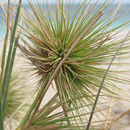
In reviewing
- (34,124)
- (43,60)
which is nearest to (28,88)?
(43,60)

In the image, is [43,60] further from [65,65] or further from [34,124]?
[34,124]

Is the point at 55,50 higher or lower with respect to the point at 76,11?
lower

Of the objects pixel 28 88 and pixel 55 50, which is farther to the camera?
pixel 28 88

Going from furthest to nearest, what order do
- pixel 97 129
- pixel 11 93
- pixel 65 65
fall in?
1. pixel 11 93
2. pixel 65 65
3. pixel 97 129

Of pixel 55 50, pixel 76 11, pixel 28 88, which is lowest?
pixel 28 88

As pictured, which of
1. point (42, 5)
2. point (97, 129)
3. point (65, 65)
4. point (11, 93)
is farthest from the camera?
point (11, 93)

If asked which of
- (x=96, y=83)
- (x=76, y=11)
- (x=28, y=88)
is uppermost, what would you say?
(x=76, y=11)

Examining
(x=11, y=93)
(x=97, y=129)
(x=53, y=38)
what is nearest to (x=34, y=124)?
(x=97, y=129)

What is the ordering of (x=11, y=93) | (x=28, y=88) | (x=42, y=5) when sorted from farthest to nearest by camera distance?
(x=28, y=88), (x=11, y=93), (x=42, y=5)

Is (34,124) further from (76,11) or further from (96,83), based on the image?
(76,11)
